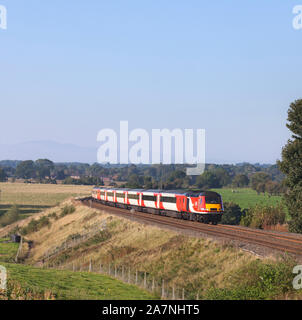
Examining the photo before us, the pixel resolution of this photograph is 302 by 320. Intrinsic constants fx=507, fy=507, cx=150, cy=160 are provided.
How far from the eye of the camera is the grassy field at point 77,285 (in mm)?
26766

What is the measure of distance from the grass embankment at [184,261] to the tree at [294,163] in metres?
13.8

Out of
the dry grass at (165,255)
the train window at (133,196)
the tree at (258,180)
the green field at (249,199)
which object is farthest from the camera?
the tree at (258,180)

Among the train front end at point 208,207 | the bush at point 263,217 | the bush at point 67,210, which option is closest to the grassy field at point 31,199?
the bush at point 67,210

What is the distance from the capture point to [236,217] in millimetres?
73562

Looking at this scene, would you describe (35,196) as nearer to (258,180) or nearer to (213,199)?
(258,180)

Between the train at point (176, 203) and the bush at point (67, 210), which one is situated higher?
the train at point (176, 203)

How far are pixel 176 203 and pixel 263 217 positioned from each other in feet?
27.2

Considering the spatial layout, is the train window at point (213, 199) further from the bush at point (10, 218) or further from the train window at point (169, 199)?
the bush at point (10, 218)

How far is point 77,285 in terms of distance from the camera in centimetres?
3083

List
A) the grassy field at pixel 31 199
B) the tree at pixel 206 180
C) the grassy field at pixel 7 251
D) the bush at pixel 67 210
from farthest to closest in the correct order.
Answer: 1. the tree at pixel 206 180
2. the grassy field at pixel 31 199
3. the bush at pixel 67 210
4. the grassy field at pixel 7 251

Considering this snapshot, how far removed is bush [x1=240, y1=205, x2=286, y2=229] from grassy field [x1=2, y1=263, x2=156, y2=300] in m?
18.4

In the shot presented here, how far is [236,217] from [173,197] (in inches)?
1034

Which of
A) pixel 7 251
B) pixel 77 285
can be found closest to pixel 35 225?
pixel 7 251
